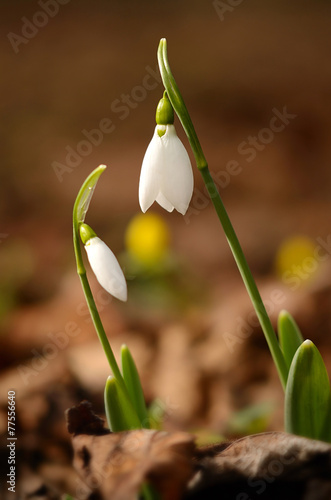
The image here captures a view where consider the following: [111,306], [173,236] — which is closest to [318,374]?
[111,306]

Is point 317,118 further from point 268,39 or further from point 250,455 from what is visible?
point 250,455

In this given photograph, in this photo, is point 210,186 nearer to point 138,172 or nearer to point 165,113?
point 165,113

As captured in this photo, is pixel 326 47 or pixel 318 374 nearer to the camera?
pixel 318 374

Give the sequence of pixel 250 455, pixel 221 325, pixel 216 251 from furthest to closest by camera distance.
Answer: pixel 216 251
pixel 221 325
pixel 250 455

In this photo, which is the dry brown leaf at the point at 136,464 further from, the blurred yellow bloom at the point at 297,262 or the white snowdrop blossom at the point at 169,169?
the blurred yellow bloom at the point at 297,262

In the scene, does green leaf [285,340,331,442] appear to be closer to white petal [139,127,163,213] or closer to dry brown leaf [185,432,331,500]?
dry brown leaf [185,432,331,500]

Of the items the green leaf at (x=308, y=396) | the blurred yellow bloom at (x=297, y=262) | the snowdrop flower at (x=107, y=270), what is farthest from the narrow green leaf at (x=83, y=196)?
the blurred yellow bloom at (x=297, y=262)

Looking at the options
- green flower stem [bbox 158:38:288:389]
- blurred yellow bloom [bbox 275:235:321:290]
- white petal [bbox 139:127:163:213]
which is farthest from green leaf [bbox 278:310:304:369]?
blurred yellow bloom [bbox 275:235:321:290]
